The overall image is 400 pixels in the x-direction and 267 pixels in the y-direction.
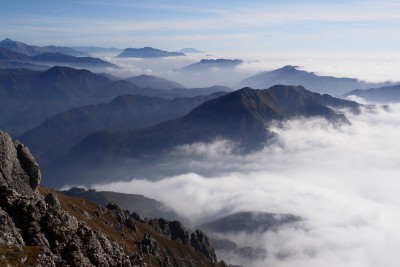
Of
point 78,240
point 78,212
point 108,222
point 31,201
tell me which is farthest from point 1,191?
point 108,222

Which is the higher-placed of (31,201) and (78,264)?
(31,201)

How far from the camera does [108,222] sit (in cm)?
19412

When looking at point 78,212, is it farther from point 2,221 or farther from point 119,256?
point 2,221

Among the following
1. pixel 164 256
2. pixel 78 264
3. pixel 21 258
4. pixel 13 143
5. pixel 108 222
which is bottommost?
pixel 164 256

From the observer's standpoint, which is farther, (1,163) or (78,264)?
(1,163)

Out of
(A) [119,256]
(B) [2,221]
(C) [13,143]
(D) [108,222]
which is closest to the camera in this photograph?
(B) [2,221]

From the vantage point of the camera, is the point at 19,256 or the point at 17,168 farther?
the point at 17,168

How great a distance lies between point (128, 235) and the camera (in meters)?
195

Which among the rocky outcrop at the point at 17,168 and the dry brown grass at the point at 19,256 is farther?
the rocky outcrop at the point at 17,168

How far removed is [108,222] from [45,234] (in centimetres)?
13898

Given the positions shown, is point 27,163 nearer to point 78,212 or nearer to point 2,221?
point 2,221

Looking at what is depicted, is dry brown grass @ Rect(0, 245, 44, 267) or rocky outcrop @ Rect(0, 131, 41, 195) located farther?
rocky outcrop @ Rect(0, 131, 41, 195)

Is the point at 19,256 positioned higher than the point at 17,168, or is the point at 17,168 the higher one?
the point at 17,168

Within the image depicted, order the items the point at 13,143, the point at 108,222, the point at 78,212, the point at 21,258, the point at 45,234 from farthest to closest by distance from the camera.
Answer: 1. the point at 108,222
2. the point at 78,212
3. the point at 13,143
4. the point at 45,234
5. the point at 21,258
